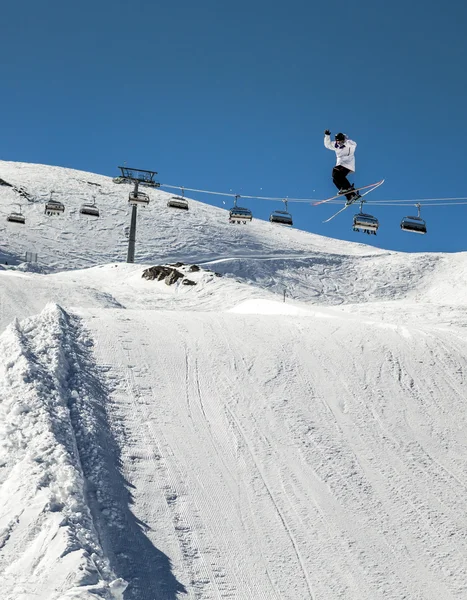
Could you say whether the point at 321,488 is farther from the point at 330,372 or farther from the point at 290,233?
the point at 290,233

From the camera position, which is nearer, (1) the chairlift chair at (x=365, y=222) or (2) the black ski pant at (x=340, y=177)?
(2) the black ski pant at (x=340, y=177)

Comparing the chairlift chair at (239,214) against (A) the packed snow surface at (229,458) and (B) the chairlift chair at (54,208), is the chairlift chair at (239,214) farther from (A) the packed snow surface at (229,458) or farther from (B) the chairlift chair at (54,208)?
(B) the chairlift chair at (54,208)

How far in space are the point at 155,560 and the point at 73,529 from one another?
140 centimetres

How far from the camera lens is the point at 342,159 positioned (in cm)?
1661

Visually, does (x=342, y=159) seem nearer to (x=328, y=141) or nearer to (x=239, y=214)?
(x=328, y=141)

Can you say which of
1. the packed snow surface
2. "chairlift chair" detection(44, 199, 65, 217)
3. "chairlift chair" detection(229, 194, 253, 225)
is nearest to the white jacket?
the packed snow surface

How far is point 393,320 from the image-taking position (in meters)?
28.9

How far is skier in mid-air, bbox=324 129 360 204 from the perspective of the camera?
53.4 feet

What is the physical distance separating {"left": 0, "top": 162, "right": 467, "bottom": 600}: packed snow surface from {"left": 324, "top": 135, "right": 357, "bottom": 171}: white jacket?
4183 millimetres

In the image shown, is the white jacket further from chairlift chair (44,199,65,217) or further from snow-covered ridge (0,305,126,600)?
chairlift chair (44,199,65,217)

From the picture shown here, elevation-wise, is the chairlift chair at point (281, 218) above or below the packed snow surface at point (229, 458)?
above

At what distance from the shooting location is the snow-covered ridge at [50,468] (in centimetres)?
698

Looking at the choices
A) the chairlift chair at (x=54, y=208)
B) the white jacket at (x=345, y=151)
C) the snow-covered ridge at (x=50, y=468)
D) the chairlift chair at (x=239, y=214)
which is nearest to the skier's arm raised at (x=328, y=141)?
the white jacket at (x=345, y=151)

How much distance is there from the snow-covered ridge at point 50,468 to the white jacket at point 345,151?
274 inches
